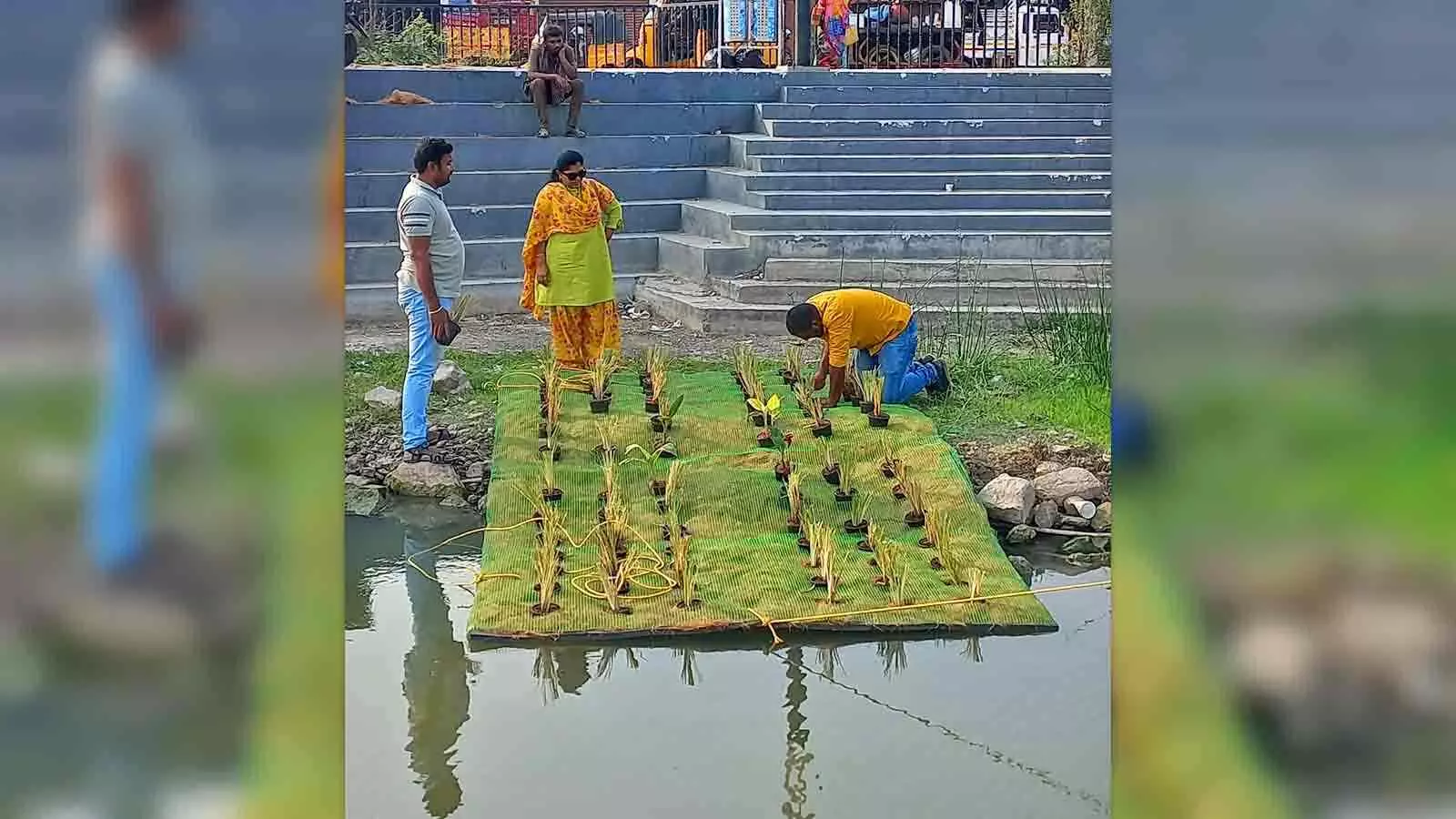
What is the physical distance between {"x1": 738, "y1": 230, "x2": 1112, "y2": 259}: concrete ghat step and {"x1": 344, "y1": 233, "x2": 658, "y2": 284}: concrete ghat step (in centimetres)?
109

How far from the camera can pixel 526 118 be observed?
13.4 meters

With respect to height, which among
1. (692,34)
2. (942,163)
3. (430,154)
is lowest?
(430,154)

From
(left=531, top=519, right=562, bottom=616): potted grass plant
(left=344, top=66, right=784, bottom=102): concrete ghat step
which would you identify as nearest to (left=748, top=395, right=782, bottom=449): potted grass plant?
(left=531, top=519, right=562, bottom=616): potted grass plant

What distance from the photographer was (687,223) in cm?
1288

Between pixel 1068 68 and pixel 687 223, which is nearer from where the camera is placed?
pixel 687 223

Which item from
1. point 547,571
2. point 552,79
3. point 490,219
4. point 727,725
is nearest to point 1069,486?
point 547,571

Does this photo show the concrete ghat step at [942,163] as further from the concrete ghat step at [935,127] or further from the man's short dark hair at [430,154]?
the man's short dark hair at [430,154]

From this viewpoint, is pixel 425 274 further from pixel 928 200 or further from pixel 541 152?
pixel 928 200

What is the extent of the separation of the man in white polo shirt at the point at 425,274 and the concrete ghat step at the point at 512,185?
4805 millimetres

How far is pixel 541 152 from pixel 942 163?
3.45 m
